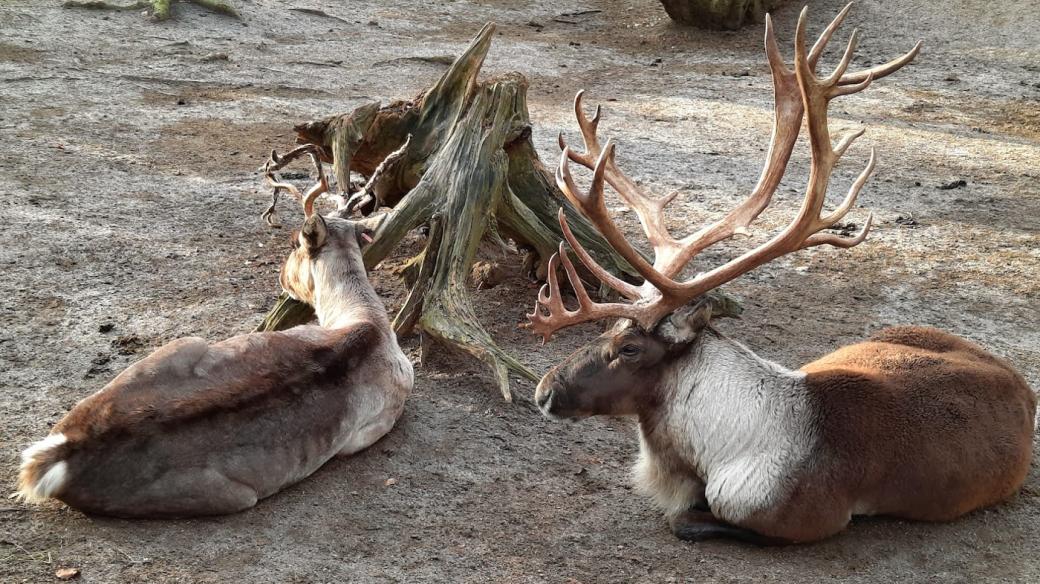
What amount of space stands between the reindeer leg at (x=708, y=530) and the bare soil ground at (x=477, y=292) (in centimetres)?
6

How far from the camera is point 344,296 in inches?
214

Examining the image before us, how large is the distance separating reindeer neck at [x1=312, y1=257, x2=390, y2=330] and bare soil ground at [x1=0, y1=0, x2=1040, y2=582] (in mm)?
520

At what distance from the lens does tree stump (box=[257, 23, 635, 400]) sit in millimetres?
5879

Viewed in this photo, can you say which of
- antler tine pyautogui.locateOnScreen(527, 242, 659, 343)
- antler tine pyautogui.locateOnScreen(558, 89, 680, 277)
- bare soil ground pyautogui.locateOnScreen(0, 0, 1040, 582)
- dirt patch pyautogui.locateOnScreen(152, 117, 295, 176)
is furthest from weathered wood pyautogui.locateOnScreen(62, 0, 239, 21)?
antler tine pyautogui.locateOnScreen(527, 242, 659, 343)

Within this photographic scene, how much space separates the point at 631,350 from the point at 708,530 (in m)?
0.80

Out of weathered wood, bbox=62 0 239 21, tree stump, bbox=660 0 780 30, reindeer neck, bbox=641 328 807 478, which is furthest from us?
tree stump, bbox=660 0 780 30

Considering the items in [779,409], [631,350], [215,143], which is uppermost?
[631,350]

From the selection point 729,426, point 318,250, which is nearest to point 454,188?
point 318,250

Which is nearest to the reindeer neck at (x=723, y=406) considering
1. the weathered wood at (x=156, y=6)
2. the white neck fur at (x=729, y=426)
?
the white neck fur at (x=729, y=426)

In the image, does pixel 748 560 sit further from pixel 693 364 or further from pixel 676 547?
pixel 693 364

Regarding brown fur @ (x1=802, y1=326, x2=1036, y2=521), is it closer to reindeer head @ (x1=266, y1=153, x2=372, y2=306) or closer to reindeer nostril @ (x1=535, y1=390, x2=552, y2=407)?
reindeer nostril @ (x1=535, y1=390, x2=552, y2=407)

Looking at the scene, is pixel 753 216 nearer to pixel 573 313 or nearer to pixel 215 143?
pixel 573 313

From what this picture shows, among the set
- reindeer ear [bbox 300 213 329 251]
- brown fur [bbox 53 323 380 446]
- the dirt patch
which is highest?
reindeer ear [bbox 300 213 329 251]

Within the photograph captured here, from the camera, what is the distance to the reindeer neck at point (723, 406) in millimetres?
4387
